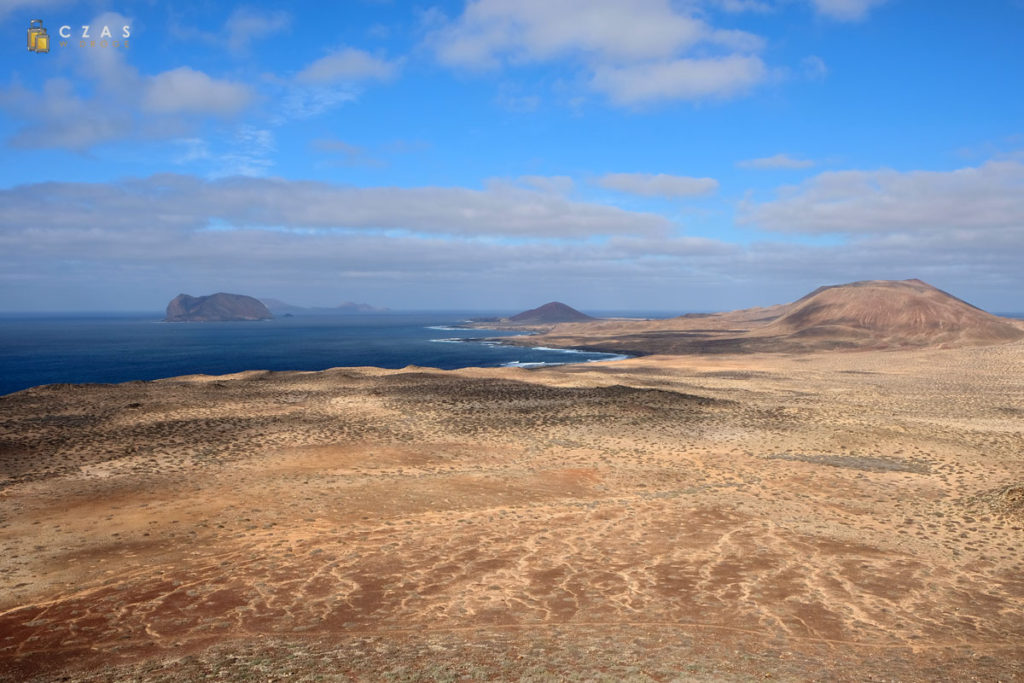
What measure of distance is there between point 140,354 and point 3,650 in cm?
11068

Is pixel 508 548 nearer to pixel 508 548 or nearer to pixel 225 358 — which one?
pixel 508 548

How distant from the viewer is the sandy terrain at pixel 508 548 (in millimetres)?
8781

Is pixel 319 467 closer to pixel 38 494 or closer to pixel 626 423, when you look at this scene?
pixel 38 494

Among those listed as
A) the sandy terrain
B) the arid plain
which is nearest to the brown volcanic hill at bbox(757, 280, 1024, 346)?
the arid plain

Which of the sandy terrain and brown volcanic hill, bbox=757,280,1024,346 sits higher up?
brown volcanic hill, bbox=757,280,1024,346

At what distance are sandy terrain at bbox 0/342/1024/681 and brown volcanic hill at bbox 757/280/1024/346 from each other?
74.7 m

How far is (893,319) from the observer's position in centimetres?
10181

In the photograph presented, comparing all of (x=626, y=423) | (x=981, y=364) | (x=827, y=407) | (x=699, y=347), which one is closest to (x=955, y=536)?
(x=626, y=423)

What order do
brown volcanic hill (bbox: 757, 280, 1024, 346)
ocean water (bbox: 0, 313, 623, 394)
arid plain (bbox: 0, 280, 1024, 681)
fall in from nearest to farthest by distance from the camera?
arid plain (bbox: 0, 280, 1024, 681) → ocean water (bbox: 0, 313, 623, 394) → brown volcanic hill (bbox: 757, 280, 1024, 346)

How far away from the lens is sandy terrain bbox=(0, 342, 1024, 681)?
8.78m

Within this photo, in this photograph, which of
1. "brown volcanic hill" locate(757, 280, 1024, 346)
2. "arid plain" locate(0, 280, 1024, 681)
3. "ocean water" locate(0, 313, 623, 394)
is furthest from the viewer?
"brown volcanic hill" locate(757, 280, 1024, 346)

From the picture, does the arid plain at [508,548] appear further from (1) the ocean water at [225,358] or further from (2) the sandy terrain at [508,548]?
(1) the ocean water at [225,358]

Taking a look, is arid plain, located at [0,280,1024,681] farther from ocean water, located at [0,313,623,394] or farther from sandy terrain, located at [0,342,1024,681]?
ocean water, located at [0,313,623,394]

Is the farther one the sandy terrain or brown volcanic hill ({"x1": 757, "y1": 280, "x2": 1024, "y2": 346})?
brown volcanic hill ({"x1": 757, "y1": 280, "x2": 1024, "y2": 346})
